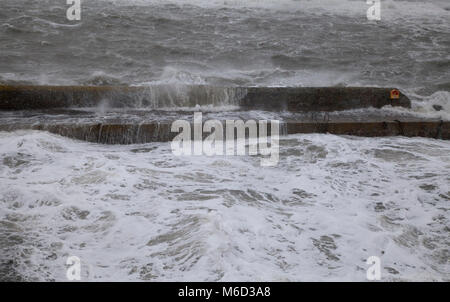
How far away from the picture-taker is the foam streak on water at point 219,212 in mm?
3846

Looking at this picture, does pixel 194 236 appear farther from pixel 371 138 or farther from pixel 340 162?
pixel 371 138

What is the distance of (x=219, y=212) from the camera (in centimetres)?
462

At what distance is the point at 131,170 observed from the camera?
A: 5574mm

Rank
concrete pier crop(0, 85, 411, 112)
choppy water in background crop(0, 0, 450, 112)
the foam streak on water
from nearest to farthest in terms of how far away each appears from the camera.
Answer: the foam streak on water
concrete pier crop(0, 85, 411, 112)
choppy water in background crop(0, 0, 450, 112)

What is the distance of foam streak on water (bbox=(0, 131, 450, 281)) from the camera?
3846 mm

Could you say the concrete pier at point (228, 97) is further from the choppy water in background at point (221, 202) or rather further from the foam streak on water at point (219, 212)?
the foam streak on water at point (219, 212)

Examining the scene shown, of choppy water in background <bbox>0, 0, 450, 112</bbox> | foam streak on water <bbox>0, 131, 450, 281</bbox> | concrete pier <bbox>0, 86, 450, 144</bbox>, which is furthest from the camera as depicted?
choppy water in background <bbox>0, 0, 450, 112</bbox>

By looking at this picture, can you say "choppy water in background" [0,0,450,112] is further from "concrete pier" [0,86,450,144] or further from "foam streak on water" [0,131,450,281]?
"foam streak on water" [0,131,450,281]

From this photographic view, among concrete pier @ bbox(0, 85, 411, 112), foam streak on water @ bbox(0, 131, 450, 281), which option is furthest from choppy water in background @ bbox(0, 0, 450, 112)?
foam streak on water @ bbox(0, 131, 450, 281)

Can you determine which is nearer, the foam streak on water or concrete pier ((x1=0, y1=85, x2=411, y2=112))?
the foam streak on water

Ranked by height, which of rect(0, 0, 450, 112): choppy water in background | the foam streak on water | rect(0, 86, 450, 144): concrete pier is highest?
rect(0, 0, 450, 112): choppy water in background

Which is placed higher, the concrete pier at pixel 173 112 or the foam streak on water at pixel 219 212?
the concrete pier at pixel 173 112

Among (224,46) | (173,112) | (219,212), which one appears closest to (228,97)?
(173,112)

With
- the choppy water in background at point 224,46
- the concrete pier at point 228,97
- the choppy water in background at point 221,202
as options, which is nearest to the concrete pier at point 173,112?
the concrete pier at point 228,97
